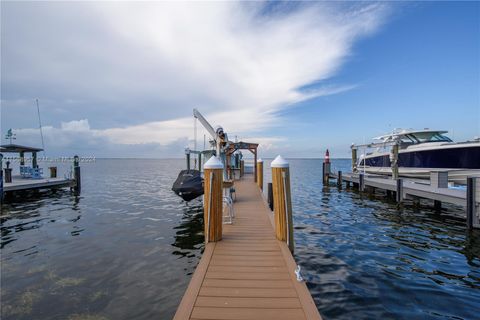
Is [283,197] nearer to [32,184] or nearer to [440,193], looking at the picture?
[440,193]

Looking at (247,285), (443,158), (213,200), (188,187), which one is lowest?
(247,285)

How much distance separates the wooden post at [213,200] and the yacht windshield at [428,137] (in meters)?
21.6

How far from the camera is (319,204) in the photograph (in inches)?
631

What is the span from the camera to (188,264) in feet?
23.5

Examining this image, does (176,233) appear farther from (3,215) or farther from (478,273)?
(3,215)

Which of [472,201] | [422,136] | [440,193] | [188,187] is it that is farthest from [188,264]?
[422,136]

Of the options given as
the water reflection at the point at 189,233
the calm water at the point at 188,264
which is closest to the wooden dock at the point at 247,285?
the calm water at the point at 188,264

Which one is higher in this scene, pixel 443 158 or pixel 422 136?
pixel 422 136

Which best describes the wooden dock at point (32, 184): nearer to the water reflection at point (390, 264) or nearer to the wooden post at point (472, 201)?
the water reflection at point (390, 264)

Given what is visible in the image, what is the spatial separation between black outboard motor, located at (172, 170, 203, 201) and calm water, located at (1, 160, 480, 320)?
4.27 feet

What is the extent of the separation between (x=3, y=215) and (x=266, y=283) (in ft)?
50.8

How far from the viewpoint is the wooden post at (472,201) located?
9242 mm

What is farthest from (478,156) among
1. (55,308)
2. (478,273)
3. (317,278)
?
(55,308)

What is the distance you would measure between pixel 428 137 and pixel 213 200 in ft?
73.4
